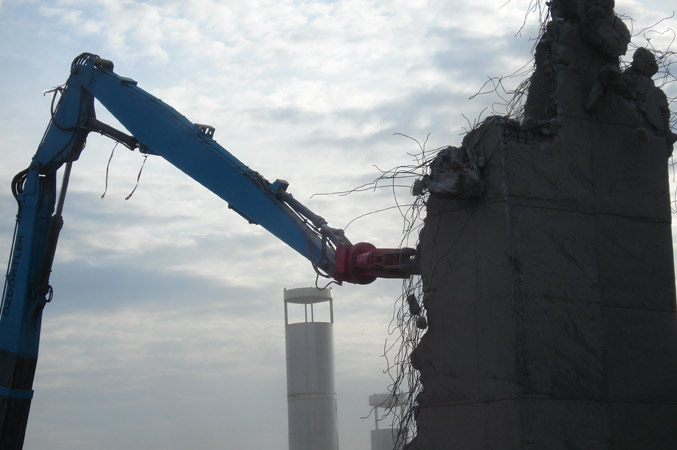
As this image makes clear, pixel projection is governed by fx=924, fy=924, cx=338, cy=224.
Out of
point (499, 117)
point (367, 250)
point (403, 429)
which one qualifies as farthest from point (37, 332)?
point (499, 117)

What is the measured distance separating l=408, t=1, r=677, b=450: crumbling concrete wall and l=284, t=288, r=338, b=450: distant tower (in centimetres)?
1386

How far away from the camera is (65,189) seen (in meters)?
11.1

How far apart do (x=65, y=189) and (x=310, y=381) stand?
10271mm

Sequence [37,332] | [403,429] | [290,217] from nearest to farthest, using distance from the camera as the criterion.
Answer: [403,429], [290,217], [37,332]

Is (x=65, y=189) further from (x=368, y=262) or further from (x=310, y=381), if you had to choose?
(x=310, y=381)

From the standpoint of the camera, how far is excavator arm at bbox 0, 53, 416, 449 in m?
8.98

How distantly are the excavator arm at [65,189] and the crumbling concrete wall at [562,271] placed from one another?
223cm

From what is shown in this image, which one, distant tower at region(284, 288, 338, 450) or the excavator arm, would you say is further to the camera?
distant tower at region(284, 288, 338, 450)

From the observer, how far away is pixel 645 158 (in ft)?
21.4

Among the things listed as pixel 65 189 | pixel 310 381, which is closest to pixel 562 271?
pixel 65 189

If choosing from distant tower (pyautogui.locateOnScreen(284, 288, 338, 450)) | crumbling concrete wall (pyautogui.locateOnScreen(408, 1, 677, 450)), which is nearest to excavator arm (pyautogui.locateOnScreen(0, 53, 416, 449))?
crumbling concrete wall (pyautogui.locateOnScreen(408, 1, 677, 450))

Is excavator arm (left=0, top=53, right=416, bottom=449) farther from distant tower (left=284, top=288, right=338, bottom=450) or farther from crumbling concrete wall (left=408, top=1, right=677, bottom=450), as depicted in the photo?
distant tower (left=284, top=288, right=338, bottom=450)

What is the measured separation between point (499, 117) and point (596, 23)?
3.54 ft

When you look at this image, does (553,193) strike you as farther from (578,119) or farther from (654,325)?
(654,325)
